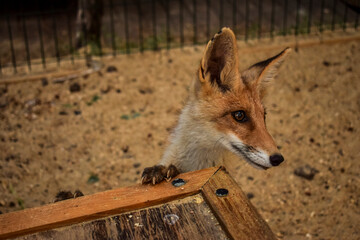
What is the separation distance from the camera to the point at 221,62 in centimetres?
308

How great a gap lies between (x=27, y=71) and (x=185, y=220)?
14.9ft

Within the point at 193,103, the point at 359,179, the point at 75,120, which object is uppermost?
the point at 193,103

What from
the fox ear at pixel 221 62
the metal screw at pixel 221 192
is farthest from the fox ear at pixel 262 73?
the metal screw at pixel 221 192

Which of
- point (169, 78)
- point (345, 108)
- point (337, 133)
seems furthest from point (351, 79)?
point (169, 78)

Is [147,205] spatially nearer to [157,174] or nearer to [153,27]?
[157,174]

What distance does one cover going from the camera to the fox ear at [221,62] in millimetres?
2820

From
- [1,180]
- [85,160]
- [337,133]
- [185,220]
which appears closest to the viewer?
[185,220]

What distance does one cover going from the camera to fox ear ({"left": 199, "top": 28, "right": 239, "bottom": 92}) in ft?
9.25

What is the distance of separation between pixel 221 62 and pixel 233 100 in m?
0.29

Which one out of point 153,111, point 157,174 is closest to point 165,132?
point 153,111

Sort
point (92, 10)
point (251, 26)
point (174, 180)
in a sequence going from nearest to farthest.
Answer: point (174, 180)
point (92, 10)
point (251, 26)

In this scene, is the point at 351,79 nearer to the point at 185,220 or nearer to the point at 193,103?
the point at 193,103

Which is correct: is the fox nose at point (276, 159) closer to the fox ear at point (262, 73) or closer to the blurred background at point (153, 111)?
the fox ear at point (262, 73)

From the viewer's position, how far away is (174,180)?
2.62 metres
